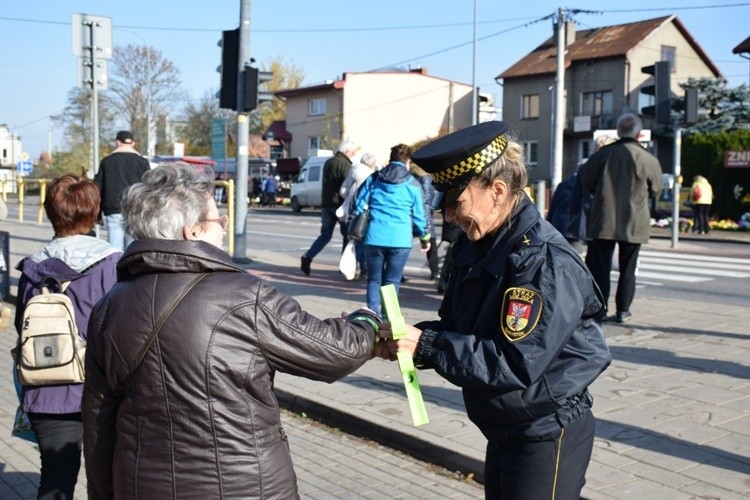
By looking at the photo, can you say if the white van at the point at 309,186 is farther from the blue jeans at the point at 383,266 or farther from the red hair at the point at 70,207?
the red hair at the point at 70,207

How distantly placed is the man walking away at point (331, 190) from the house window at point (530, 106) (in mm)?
46873

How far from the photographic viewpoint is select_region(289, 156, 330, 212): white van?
1481 inches

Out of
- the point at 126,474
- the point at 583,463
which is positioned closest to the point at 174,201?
the point at 126,474

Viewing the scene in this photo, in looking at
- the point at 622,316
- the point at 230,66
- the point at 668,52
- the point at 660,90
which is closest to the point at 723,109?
the point at 668,52

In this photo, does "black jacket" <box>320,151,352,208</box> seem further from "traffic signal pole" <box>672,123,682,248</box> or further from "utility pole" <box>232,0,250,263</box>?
"traffic signal pole" <box>672,123,682,248</box>

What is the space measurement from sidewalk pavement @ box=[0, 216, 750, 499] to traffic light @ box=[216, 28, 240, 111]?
20.7 ft

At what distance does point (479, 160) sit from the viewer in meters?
2.56

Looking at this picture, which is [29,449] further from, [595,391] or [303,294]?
[303,294]

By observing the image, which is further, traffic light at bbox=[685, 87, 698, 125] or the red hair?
traffic light at bbox=[685, 87, 698, 125]

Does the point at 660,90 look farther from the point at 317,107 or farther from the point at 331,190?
the point at 317,107

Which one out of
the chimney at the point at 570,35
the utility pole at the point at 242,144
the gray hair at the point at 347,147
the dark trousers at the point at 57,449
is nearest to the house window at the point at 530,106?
the chimney at the point at 570,35

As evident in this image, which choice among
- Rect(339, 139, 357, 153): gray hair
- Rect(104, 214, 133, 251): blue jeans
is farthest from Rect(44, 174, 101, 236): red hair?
Rect(339, 139, 357, 153): gray hair

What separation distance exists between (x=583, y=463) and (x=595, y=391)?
143 inches

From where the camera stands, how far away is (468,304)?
2699mm
